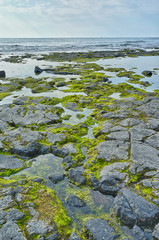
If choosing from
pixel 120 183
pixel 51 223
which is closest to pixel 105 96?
pixel 120 183

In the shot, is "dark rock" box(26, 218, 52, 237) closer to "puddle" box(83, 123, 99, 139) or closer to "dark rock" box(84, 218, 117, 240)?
"dark rock" box(84, 218, 117, 240)

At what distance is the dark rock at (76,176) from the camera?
6695 millimetres

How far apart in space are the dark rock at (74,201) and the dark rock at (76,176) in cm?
79

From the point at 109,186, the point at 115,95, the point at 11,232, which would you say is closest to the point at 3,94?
the point at 115,95

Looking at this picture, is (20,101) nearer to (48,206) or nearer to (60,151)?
(60,151)

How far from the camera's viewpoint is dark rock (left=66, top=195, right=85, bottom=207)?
18.9 feet

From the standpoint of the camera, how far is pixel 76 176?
6.84m

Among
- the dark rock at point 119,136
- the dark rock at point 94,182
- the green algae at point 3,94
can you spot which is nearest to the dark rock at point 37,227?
the dark rock at point 94,182

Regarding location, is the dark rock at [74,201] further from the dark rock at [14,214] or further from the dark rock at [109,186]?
the dark rock at [14,214]

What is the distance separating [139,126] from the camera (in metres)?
10.3

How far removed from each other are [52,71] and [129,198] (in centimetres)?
2760

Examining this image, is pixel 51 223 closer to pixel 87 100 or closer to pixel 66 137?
pixel 66 137

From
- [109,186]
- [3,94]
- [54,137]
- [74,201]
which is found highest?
[3,94]

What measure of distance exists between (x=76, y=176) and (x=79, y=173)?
0.19 metres
